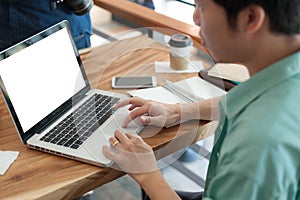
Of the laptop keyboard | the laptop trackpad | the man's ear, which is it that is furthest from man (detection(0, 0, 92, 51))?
the man's ear

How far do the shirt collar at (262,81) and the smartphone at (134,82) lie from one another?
585 millimetres

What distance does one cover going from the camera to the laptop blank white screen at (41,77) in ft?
3.39

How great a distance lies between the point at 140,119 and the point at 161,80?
27 cm

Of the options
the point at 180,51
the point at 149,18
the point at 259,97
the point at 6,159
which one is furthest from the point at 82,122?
the point at 149,18

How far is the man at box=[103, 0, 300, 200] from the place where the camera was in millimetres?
623

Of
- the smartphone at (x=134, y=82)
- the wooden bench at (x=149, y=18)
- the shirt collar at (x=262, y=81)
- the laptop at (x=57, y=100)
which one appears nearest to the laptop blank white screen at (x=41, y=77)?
the laptop at (x=57, y=100)

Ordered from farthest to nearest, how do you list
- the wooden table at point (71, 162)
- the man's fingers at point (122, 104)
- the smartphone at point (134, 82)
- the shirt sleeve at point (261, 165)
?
the smartphone at point (134, 82) < the man's fingers at point (122, 104) < the wooden table at point (71, 162) < the shirt sleeve at point (261, 165)

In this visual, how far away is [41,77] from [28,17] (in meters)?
0.48

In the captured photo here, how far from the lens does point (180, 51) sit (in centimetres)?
138

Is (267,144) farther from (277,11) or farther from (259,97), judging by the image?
(277,11)

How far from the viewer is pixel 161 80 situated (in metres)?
1.34

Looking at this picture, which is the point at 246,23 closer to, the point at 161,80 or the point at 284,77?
the point at 284,77

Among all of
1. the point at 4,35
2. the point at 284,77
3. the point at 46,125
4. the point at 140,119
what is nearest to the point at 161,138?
the point at 140,119

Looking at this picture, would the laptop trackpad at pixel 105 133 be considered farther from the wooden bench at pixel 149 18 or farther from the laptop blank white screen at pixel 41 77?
the wooden bench at pixel 149 18
